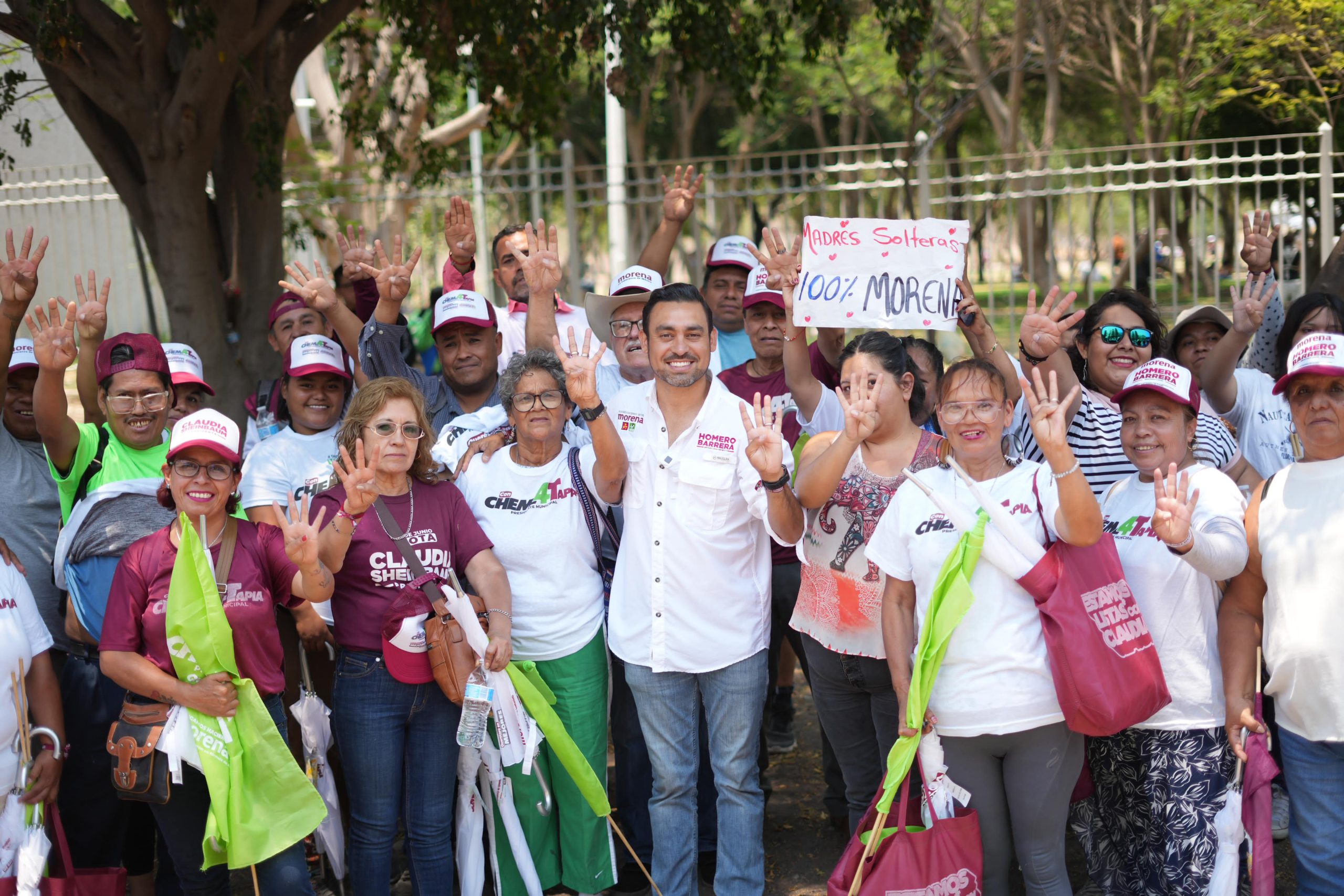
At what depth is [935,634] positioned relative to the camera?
367cm

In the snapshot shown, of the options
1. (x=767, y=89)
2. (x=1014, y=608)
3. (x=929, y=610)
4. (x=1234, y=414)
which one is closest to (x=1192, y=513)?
(x=1014, y=608)

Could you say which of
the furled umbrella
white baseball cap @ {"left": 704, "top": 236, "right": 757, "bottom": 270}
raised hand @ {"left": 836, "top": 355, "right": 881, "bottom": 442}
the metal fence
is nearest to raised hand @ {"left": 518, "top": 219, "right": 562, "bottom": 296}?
white baseball cap @ {"left": 704, "top": 236, "right": 757, "bottom": 270}

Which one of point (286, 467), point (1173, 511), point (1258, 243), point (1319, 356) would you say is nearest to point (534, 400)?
point (286, 467)

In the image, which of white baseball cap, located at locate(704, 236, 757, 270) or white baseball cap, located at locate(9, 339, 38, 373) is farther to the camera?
white baseball cap, located at locate(704, 236, 757, 270)

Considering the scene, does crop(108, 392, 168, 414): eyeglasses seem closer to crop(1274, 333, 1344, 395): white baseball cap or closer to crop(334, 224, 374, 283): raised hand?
crop(334, 224, 374, 283): raised hand

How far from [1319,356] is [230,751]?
356cm

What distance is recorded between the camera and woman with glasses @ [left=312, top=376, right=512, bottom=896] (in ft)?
13.3

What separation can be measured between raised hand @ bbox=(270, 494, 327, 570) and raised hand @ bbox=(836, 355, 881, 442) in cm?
171

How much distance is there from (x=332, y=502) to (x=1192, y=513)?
278 centimetres

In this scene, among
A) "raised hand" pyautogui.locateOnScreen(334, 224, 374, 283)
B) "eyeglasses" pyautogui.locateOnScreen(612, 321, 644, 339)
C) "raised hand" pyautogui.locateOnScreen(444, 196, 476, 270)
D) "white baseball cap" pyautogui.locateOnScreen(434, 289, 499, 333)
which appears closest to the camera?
"white baseball cap" pyautogui.locateOnScreen(434, 289, 499, 333)

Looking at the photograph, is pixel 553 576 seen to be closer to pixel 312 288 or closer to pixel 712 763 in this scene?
pixel 712 763

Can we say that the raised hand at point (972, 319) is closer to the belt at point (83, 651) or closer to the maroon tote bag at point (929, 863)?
the maroon tote bag at point (929, 863)

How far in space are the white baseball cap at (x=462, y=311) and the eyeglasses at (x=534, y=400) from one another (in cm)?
74

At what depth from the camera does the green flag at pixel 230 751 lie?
12.3 ft
